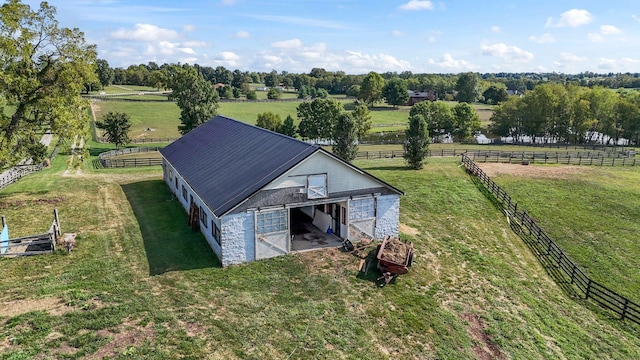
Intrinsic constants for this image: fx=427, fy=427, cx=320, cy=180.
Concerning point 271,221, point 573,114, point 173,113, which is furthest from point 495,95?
point 271,221

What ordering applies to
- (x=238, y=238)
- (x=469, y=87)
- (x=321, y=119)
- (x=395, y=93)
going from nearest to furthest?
(x=238, y=238) → (x=321, y=119) → (x=395, y=93) → (x=469, y=87)

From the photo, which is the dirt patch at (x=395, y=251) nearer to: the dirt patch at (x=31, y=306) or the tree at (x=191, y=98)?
the dirt patch at (x=31, y=306)

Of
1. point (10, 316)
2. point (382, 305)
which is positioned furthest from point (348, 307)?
point (10, 316)

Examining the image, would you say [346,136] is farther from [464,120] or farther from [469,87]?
[469,87]

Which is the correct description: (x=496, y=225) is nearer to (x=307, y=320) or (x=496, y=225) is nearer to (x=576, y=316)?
(x=576, y=316)

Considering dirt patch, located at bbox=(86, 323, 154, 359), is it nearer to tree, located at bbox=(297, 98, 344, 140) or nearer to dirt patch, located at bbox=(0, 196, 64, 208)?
dirt patch, located at bbox=(0, 196, 64, 208)

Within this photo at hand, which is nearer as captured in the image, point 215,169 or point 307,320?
point 307,320

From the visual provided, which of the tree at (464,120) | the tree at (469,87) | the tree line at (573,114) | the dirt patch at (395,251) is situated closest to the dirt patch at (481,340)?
the dirt patch at (395,251)
